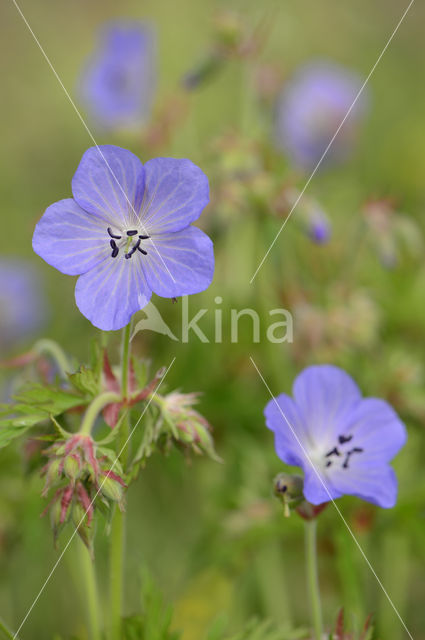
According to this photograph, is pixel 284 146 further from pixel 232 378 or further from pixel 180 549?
pixel 180 549

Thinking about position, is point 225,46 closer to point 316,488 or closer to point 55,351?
point 55,351

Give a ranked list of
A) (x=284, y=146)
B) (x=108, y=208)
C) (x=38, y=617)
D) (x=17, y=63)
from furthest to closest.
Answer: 1. (x=17, y=63)
2. (x=284, y=146)
3. (x=38, y=617)
4. (x=108, y=208)

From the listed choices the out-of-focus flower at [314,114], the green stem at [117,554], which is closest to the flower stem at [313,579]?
the green stem at [117,554]

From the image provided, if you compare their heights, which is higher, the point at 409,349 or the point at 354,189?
the point at 354,189

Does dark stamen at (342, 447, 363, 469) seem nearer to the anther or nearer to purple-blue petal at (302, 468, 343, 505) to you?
purple-blue petal at (302, 468, 343, 505)

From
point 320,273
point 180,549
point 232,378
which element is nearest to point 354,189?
point 320,273

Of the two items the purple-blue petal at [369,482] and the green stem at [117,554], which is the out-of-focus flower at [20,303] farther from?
the purple-blue petal at [369,482]
